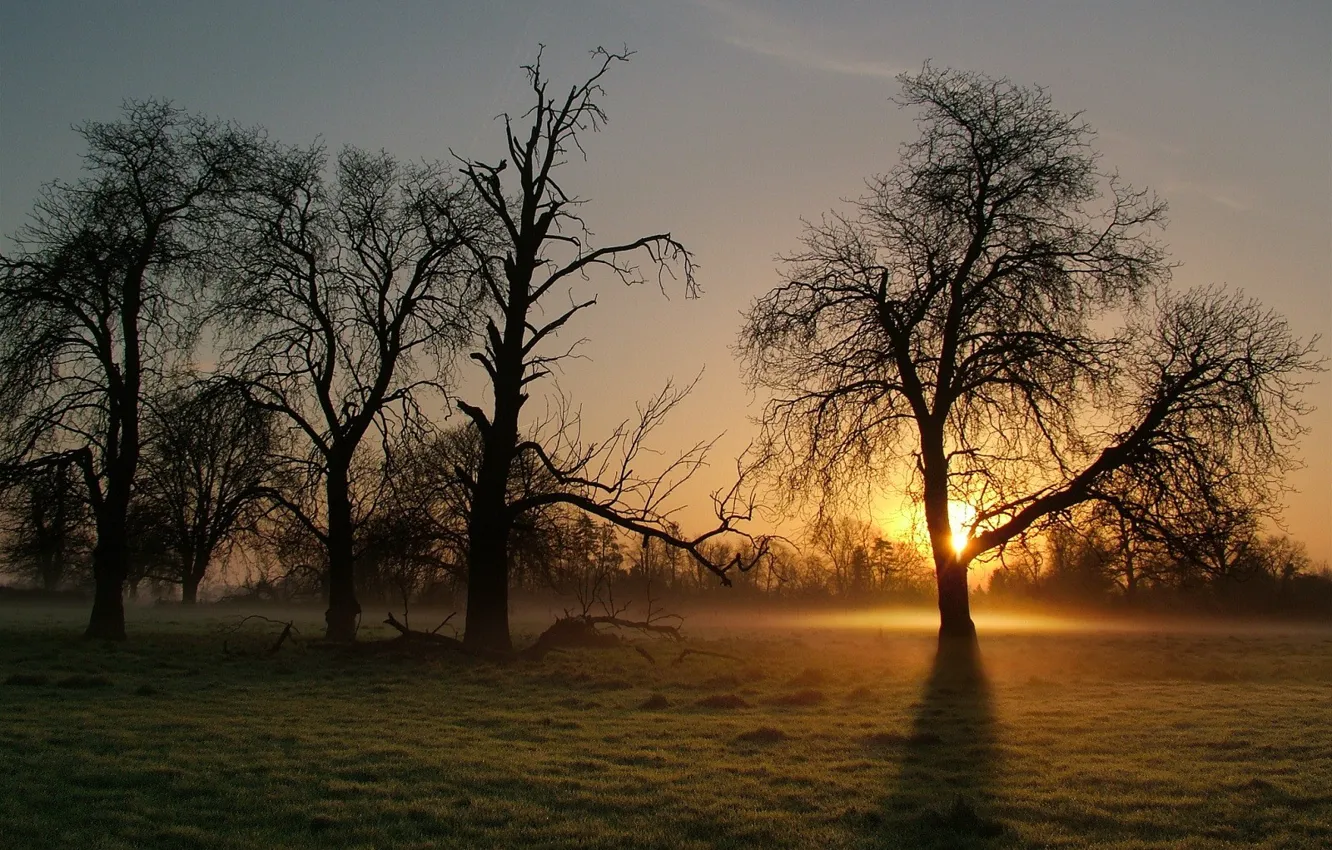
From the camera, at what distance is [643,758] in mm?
8352

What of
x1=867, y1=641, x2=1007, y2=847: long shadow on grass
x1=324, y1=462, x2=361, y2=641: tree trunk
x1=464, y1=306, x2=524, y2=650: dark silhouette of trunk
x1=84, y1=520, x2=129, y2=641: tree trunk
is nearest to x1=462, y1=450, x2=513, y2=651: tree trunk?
x1=464, y1=306, x2=524, y2=650: dark silhouette of trunk


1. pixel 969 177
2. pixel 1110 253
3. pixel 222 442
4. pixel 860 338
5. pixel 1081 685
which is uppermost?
pixel 969 177

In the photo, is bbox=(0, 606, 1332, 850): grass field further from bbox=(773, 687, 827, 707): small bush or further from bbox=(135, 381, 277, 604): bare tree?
bbox=(135, 381, 277, 604): bare tree

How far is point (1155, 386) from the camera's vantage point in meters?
17.4

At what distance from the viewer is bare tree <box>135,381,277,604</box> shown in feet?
64.2

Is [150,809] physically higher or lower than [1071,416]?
lower

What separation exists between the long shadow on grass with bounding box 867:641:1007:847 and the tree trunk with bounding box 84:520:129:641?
57.6 ft

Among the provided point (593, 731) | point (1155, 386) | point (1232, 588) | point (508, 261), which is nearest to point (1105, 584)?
point (1232, 588)

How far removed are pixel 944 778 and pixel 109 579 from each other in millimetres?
19989

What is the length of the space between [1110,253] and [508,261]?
11.8 metres

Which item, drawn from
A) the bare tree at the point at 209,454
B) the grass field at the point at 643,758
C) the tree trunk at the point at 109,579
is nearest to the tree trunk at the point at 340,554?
the bare tree at the point at 209,454

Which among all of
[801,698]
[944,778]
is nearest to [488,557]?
[801,698]

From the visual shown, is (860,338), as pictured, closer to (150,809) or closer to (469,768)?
(469,768)

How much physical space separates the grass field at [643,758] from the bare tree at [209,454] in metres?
5.27
